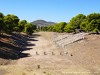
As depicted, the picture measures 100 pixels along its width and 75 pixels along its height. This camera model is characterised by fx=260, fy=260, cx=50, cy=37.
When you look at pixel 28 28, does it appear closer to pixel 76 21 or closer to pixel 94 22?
pixel 76 21

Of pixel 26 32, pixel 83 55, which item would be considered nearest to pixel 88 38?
pixel 83 55

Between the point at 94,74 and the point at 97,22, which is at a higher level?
the point at 97,22

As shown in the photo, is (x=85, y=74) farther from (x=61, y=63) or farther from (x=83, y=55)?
(x=83, y=55)

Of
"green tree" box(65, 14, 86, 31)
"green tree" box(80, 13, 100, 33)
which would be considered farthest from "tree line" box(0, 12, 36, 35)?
"green tree" box(80, 13, 100, 33)

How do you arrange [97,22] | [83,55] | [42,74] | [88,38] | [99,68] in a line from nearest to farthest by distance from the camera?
[42,74] → [99,68] → [83,55] → [88,38] → [97,22]

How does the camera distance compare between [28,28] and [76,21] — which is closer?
[76,21]

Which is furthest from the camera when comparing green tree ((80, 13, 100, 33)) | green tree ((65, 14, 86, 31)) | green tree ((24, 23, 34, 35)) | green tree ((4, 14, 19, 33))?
green tree ((24, 23, 34, 35))

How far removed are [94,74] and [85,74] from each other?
1.07 m

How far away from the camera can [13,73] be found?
31609 millimetres

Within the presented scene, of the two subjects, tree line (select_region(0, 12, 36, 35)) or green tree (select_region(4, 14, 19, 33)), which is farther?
green tree (select_region(4, 14, 19, 33))

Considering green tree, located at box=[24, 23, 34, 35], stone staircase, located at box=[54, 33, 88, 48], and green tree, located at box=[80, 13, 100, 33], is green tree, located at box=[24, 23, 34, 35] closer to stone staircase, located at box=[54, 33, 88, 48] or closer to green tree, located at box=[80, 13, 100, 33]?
stone staircase, located at box=[54, 33, 88, 48]

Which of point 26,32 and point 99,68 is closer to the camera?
point 99,68

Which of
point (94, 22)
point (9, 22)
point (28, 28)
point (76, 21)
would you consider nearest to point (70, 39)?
point (94, 22)

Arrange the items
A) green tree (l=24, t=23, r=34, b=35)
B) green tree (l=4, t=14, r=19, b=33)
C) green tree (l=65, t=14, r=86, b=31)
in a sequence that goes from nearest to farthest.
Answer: green tree (l=4, t=14, r=19, b=33), green tree (l=65, t=14, r=86, b=31), green tree (l=24, t=23, r=34, b=35)
